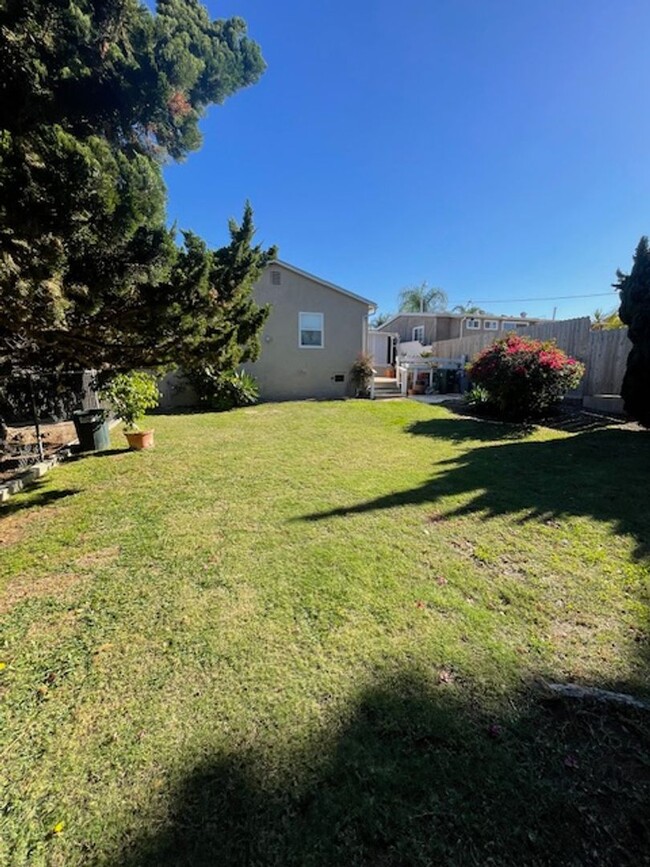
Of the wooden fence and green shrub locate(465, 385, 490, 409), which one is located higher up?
the wooden fence

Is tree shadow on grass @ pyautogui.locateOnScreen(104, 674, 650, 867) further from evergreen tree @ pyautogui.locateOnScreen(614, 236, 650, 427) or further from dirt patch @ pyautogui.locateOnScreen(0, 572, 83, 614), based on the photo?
evergreen tree @ pyautogui.locateOnScreen(614, 236, 650, 427)

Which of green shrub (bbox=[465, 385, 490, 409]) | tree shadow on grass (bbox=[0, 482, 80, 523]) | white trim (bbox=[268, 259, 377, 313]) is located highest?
white trim (bbox=[268, 259, 377, 313])

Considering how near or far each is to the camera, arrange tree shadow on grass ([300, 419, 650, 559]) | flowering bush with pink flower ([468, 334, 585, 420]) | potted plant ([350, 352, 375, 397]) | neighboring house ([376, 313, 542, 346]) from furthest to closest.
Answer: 1. neighboring house ([376, 313, 542, 346])
2. potted plant ([350, 352, 375, 397])
3. flowering bush with pink flower ([468, 334, 585, 420])
4. tree shadow on grass ([300, 419, 650, 559])

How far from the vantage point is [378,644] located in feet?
7.86

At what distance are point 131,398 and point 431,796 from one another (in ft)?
23.8

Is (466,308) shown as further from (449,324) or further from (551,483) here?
(551,483)

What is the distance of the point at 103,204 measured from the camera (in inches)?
108

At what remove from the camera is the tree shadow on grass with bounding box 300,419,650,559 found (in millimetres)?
4305

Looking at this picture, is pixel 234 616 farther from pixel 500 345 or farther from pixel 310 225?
pixel 310 225

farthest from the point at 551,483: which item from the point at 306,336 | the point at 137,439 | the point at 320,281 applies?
the point at 320,281

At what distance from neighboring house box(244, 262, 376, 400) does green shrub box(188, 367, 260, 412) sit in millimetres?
1463

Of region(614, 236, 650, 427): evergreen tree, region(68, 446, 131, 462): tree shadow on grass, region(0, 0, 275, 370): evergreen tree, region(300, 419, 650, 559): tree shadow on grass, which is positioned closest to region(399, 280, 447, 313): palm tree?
region(614, 236, 650, 427): evergreen tree

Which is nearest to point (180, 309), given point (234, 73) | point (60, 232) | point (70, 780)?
point (60, 232)

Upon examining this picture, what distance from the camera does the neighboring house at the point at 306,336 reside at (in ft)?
48.2
